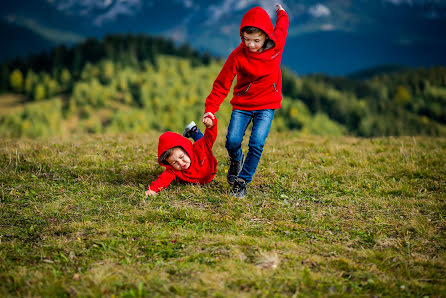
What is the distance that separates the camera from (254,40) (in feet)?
18.2

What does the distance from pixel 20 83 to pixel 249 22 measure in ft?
522

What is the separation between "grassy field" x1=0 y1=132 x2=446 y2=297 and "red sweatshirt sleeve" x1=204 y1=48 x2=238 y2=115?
1.64m

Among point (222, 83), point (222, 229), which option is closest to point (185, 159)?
point (222, 83)

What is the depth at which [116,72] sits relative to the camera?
153625 millimetres

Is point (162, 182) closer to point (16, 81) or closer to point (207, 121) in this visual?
point (207, 121)

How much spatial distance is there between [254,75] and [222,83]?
A: 1.92 feet

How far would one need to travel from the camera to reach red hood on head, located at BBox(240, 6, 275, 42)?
5.34 m

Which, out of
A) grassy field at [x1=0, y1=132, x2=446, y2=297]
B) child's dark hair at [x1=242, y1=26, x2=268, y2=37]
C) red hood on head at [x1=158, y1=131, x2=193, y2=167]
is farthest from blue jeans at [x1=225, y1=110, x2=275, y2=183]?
child's dark hair at [x1=242, y1=26, x2=268, y2=37]

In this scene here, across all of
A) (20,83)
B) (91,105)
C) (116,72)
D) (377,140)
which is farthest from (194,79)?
(377,140)

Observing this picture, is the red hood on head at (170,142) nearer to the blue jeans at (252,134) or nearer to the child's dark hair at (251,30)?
the blue jeans at (252,134)

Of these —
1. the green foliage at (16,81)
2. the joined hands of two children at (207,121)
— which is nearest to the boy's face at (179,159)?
the joined hands of two children at (207,121)

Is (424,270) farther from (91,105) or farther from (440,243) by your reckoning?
(91,105)

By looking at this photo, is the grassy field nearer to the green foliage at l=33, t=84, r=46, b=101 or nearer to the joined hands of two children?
the joined hands of two children

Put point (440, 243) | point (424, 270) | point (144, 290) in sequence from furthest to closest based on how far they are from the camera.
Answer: point (440, 243), point (424, 270), point (144, 290)
